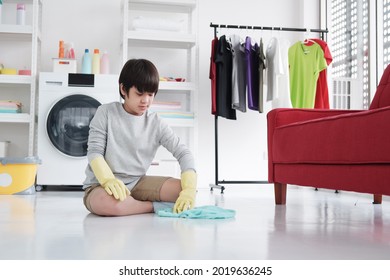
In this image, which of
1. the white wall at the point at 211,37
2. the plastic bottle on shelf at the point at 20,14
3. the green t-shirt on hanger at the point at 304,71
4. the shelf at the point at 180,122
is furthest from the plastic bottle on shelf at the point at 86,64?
the green t-shirt on hanger at the point at 304,71

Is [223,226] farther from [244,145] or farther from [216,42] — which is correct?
[244,145]

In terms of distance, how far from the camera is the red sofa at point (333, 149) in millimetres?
1819

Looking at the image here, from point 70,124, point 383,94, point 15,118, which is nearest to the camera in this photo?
point 383,94

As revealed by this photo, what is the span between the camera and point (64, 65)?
3.98 metres

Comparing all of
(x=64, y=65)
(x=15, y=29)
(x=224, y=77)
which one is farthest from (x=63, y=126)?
(x=224, y=77)

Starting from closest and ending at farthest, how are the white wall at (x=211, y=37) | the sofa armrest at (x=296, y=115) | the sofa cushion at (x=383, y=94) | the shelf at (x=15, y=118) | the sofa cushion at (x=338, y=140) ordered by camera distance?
the sofa cushion at (x=338, y=140), the sofa cushion at (x=383, y=94), the sofa armrest at (x=296, y=115), the shelf at (x=15, y=118), the white wall at (x=211, y=37)

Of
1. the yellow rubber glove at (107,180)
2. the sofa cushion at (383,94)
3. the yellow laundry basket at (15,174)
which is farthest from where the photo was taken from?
the yellow laundry basket at (15,174)

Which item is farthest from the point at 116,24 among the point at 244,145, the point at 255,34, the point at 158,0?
the point at 244,145

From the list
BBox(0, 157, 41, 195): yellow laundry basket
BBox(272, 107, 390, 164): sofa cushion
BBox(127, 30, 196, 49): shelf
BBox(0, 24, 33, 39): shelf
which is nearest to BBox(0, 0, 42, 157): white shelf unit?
BBox(0, 24, 33, 39): shelf

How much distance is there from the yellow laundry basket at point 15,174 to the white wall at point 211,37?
1401 millimetres

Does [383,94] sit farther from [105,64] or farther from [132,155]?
[105,64]

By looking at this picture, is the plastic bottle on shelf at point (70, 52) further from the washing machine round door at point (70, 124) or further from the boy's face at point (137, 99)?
the boy's face at point (137, 99)

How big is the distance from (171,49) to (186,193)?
281 cm

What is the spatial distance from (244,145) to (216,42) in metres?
1.12
